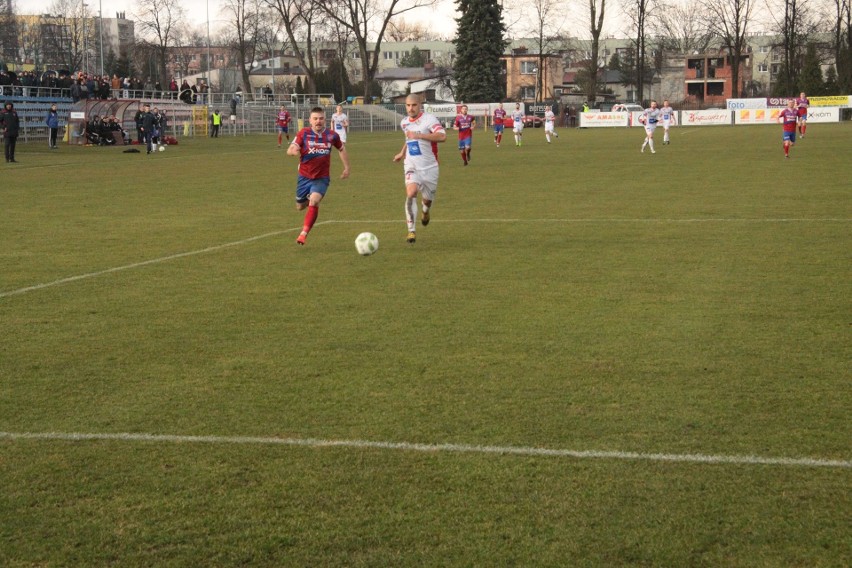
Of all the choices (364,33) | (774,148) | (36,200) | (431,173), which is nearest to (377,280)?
(431,173)

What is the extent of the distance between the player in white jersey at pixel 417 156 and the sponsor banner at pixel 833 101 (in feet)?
226

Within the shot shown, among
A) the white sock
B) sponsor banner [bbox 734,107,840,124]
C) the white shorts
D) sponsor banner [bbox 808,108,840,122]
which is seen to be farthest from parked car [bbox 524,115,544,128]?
the white sock

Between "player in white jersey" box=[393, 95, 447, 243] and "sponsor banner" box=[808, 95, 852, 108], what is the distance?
226 ft

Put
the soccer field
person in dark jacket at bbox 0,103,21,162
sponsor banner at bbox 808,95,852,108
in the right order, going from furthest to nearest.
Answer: sponsor banner at bbox 808,95,852,108 < person in dark jacket at bbox 0,103,21,162 < the soccer field

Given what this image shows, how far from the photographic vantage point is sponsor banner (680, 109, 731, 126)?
7875cm

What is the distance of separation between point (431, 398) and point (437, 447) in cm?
96

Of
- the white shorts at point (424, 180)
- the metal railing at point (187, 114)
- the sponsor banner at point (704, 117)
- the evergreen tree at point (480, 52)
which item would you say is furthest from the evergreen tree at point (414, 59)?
the white shorts at point (424, 180)

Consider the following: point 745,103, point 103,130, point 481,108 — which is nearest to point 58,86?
point 103,130

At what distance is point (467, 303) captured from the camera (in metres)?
9.76

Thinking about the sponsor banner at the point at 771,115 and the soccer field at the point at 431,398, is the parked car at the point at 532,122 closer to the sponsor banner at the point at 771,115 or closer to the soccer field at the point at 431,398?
the sponsor banner at the point at 771,115

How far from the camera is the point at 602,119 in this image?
8062 cm

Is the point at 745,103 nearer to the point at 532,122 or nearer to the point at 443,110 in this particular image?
the point at 532,122

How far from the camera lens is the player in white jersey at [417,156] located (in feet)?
46.9

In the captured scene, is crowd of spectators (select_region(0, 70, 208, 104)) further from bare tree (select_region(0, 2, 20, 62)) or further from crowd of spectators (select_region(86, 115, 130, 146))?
bare tree (select_region(0, 2, 20, 62))
